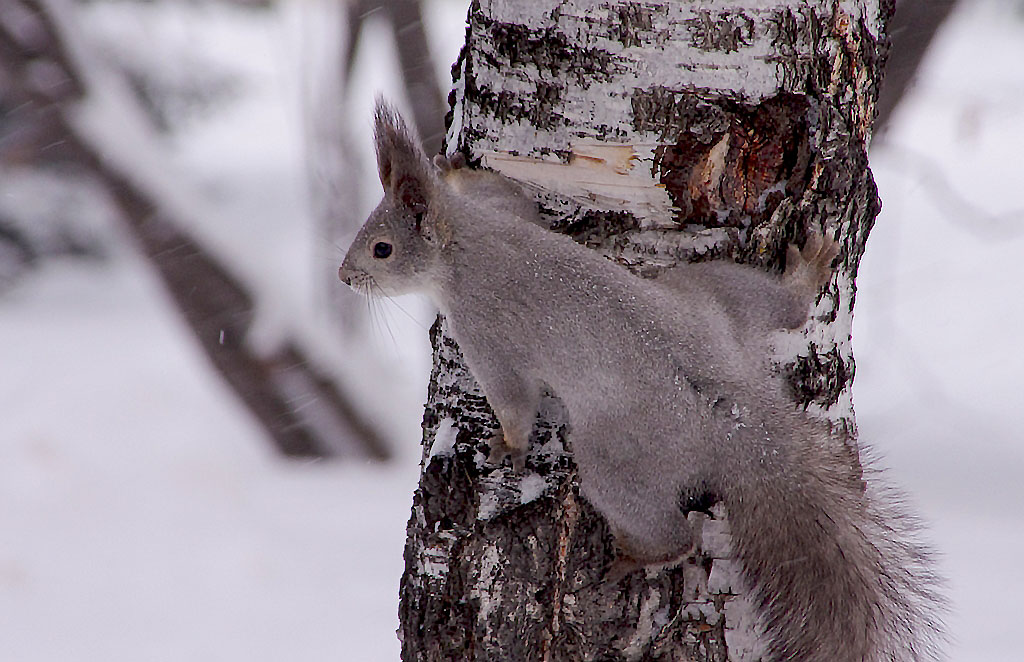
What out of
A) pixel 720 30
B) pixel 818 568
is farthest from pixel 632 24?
pixel 818 568

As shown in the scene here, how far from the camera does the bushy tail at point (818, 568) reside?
1.36m

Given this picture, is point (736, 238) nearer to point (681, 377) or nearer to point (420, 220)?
point (681, 377)

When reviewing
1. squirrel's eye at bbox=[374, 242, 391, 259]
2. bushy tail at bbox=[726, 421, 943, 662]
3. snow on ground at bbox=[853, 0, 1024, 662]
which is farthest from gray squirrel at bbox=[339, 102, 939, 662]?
snow on ground at bbox=[853, 0, 1024, 662]

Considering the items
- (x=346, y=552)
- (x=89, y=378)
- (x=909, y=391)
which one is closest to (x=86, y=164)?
(x=346, y=552)

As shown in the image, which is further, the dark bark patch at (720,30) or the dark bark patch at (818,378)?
the dark bark patch at (818,378)

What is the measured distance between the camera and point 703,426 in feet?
4.47

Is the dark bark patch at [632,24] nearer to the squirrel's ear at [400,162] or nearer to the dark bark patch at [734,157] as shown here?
the dark bark patch at [734,157]

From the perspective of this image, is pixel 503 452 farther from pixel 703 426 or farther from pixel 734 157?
pixel 734 157

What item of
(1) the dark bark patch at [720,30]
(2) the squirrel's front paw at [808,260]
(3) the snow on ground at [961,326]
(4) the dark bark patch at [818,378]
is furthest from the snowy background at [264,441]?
(1) the dark bark patch at [720,30]

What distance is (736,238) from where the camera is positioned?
1.43 metres

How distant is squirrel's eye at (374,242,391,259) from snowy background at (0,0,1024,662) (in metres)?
0.09

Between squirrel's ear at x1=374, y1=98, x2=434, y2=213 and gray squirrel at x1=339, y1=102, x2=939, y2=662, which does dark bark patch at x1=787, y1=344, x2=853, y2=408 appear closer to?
gray squirrel at x1=339, y1=102, x2=939, y2=662

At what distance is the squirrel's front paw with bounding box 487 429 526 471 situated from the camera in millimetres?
1445

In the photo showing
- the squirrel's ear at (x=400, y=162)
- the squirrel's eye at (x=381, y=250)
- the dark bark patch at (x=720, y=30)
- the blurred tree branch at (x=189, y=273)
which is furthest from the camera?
the blurred tree branch at (x=189, y=273)
